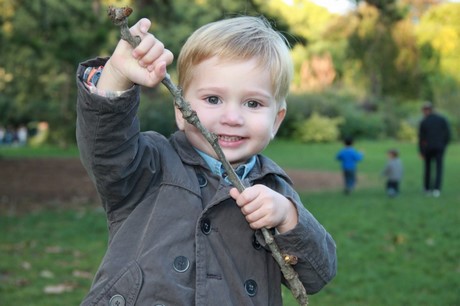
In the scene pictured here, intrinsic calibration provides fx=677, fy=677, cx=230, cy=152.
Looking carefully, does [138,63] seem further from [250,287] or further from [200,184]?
[250,287]

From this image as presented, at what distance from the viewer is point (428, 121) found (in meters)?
13.7

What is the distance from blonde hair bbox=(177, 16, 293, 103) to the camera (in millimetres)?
2057

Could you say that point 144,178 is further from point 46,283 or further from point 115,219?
point 46,283

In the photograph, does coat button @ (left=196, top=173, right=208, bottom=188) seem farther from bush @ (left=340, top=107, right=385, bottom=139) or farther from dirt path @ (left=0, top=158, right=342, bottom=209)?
bush @ (left=340, top=107, right=385, bottom=139)

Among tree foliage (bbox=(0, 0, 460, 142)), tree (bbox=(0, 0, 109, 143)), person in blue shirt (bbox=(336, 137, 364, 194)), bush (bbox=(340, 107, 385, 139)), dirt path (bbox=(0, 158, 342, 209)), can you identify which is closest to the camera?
tree (bbox=(0, 0, 109, 143))

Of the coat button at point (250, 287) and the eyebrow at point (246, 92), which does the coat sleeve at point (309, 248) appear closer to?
the coat button at point (250, 287)

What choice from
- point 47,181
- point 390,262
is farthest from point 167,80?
point 47,181

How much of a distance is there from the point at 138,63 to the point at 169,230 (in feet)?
1.67

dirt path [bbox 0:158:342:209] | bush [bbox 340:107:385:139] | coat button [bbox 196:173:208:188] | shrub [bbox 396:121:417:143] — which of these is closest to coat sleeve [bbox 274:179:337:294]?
coat button [bbox 196:173:208:188]

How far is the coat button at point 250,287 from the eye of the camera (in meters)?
2.02

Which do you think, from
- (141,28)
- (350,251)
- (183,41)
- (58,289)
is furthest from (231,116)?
(183,41)

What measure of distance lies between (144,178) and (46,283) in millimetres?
3902

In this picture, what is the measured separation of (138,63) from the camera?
1.75 metres

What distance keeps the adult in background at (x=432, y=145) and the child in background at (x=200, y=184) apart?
1141 centimetres
